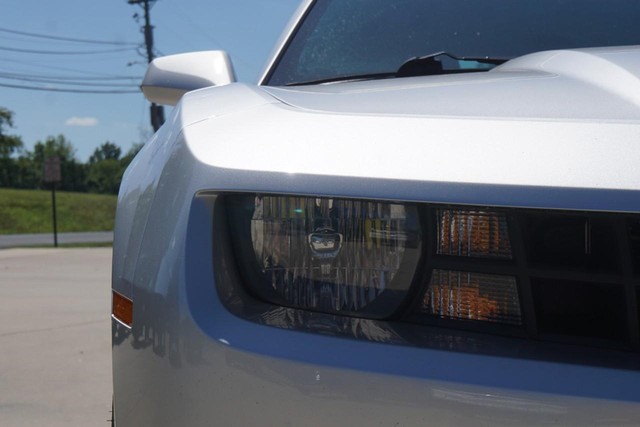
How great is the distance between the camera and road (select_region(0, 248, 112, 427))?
361 centimetres

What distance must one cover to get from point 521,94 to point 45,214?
51.5 m

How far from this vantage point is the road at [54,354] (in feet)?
11.9

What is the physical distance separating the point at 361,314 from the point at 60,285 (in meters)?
9.00

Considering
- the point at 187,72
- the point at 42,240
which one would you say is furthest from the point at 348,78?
the point at 42,240

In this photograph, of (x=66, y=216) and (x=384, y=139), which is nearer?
(x=384, y=139)

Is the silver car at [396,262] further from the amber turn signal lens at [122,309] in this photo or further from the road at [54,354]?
the road at [54,354]

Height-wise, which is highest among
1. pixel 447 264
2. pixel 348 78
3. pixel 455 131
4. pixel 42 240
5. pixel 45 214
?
pixel 348 78

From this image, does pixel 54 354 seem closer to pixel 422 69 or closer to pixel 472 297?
pixel 422 69

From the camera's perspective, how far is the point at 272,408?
1.17 meters

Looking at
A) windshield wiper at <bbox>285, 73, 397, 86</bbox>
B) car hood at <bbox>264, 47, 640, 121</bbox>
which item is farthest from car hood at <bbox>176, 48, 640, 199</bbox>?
windshield wiper at <bbox>285, 73, 397, 86</bbox>

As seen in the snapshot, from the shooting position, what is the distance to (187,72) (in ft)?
8.28

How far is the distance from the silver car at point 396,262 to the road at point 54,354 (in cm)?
228

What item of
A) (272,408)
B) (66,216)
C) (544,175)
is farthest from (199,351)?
(66,216)

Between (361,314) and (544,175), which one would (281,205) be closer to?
(361,314)
